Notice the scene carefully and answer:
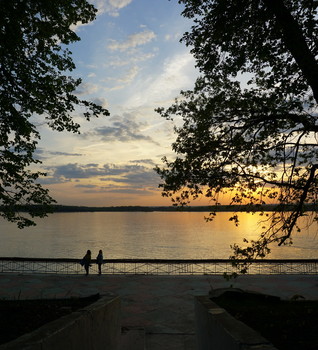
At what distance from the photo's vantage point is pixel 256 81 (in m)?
8.84

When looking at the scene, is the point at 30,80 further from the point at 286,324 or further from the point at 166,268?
the point at 166,268

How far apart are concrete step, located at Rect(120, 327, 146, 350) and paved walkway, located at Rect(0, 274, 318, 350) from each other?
10.1 inches

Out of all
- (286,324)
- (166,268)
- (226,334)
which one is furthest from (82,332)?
(166,268)

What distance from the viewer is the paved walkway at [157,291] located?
10959 millimetres

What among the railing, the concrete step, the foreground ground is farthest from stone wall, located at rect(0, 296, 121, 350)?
the railing

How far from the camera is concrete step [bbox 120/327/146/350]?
9247mm

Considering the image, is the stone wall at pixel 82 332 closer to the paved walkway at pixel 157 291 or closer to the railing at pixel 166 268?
the paved walkway at pixel 157 291

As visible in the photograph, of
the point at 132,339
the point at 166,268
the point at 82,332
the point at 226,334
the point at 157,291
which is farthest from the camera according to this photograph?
the point at 166,268

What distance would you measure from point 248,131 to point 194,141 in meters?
1.49

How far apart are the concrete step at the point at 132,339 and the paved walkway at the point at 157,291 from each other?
0.26 m

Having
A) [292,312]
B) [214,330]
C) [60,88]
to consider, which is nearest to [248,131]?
[292,312]

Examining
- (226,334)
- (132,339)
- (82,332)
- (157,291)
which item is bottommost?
(157,291)

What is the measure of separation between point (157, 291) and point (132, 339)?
668cm

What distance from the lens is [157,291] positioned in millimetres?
16266
